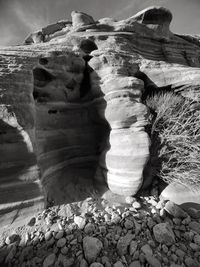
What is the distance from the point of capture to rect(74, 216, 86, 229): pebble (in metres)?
3.38

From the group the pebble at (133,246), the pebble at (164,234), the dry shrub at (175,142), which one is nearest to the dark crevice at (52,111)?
the dry shrub at (175,142)

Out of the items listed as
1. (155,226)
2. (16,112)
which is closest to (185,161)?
(155,226)

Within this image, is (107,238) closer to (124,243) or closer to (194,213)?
(124,243)

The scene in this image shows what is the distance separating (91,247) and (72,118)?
4100mm

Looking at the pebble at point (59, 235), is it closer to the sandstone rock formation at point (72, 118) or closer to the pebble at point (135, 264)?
the sandstone rock formation at point (72, 118)

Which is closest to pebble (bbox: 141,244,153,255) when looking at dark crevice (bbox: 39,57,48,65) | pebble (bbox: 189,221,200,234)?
pebble (bbox: 189,221,200,234)

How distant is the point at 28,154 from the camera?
3.72 meters

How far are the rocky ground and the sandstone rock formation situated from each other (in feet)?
2.13

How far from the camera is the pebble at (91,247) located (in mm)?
Answer: 2780

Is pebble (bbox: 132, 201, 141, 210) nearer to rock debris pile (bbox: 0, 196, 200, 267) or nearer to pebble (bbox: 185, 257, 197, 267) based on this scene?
rock debris pile (bbox: 0, 196, 200, 267)

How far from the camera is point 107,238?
10.3ft

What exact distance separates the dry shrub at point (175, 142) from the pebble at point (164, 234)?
1.56 metres

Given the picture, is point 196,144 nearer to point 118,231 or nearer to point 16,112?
point 118,231

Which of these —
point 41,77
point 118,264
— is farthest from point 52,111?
point 118,264
